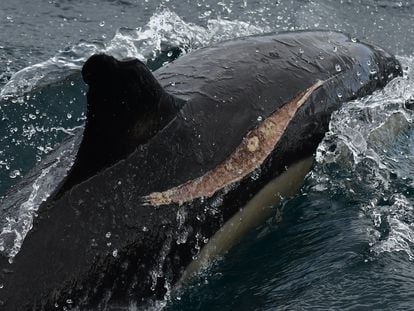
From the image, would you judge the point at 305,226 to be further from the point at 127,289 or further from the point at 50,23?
the point at 50,23

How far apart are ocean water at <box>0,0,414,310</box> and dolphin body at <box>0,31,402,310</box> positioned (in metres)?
0.26

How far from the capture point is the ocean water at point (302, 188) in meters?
5.84

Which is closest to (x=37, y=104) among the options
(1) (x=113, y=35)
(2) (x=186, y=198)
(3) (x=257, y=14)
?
(1) (x=113, y=35)

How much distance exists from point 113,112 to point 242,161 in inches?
51.5

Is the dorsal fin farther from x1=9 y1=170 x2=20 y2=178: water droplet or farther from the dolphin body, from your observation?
x1=9 y1=170 x2=20 y2=178: water droplet

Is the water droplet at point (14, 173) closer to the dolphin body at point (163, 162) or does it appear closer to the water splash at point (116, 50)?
the water splash at point (116, 50)

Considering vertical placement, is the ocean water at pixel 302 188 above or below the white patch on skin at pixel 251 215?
below

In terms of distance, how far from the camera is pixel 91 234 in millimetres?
5172

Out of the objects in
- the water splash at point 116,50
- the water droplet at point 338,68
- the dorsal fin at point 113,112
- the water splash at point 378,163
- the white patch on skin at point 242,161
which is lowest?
the water splash at point 116,50

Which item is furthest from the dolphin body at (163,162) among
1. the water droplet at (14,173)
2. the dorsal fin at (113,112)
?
the water droplet at (14,173)

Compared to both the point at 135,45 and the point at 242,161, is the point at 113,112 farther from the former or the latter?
the point at 135,45

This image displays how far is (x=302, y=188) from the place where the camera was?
7023mm

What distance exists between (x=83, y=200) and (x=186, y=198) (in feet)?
2.62

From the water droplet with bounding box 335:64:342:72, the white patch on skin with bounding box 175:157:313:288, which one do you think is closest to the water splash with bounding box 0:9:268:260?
the white patch on skin with bounding box 175:157:313:288
